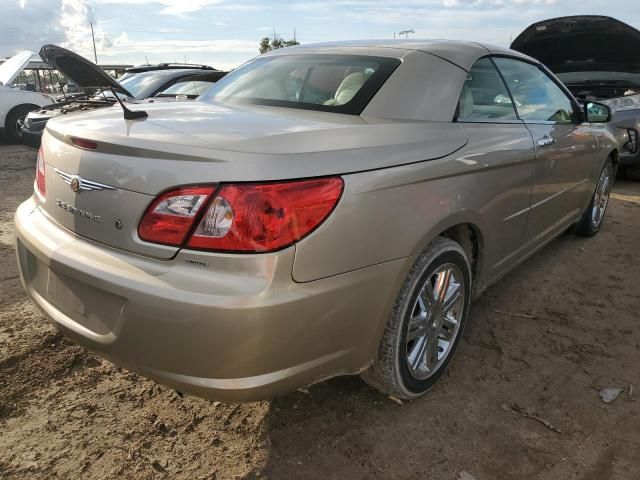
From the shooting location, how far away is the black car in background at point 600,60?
259 inches

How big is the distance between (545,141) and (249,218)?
2232 millimetres

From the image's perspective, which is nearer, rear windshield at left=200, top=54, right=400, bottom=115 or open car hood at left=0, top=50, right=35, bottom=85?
rear windshield at left=200, top=54, right=400, bottom=115

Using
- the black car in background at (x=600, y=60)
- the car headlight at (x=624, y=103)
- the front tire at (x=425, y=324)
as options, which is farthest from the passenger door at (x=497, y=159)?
the car headlight at (x=624, y=103)

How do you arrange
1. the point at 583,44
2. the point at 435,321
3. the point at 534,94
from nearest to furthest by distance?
the point at 435,321
the point at 534,94
the point at 583,44

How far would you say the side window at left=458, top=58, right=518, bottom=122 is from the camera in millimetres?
2567

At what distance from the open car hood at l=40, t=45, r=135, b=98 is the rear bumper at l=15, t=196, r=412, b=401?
0.73 meters

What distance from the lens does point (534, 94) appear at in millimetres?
3342

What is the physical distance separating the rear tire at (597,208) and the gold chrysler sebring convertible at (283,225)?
220cm

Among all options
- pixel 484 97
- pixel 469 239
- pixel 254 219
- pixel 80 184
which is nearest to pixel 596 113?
pixel 484 97

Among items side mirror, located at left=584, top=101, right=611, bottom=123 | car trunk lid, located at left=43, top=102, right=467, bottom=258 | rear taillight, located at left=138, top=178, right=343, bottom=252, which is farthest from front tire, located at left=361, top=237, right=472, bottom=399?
side mirror, located at left=584, top=101, right=611, bottom=123

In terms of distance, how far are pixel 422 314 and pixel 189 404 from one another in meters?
1.11

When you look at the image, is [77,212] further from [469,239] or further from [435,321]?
[469,239]

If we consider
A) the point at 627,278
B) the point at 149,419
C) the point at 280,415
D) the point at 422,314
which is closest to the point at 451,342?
the point at 422,314

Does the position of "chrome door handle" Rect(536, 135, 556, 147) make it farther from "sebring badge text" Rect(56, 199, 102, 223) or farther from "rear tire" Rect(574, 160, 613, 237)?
"sebring badge text" Rect(56, 199, 102, 223)
